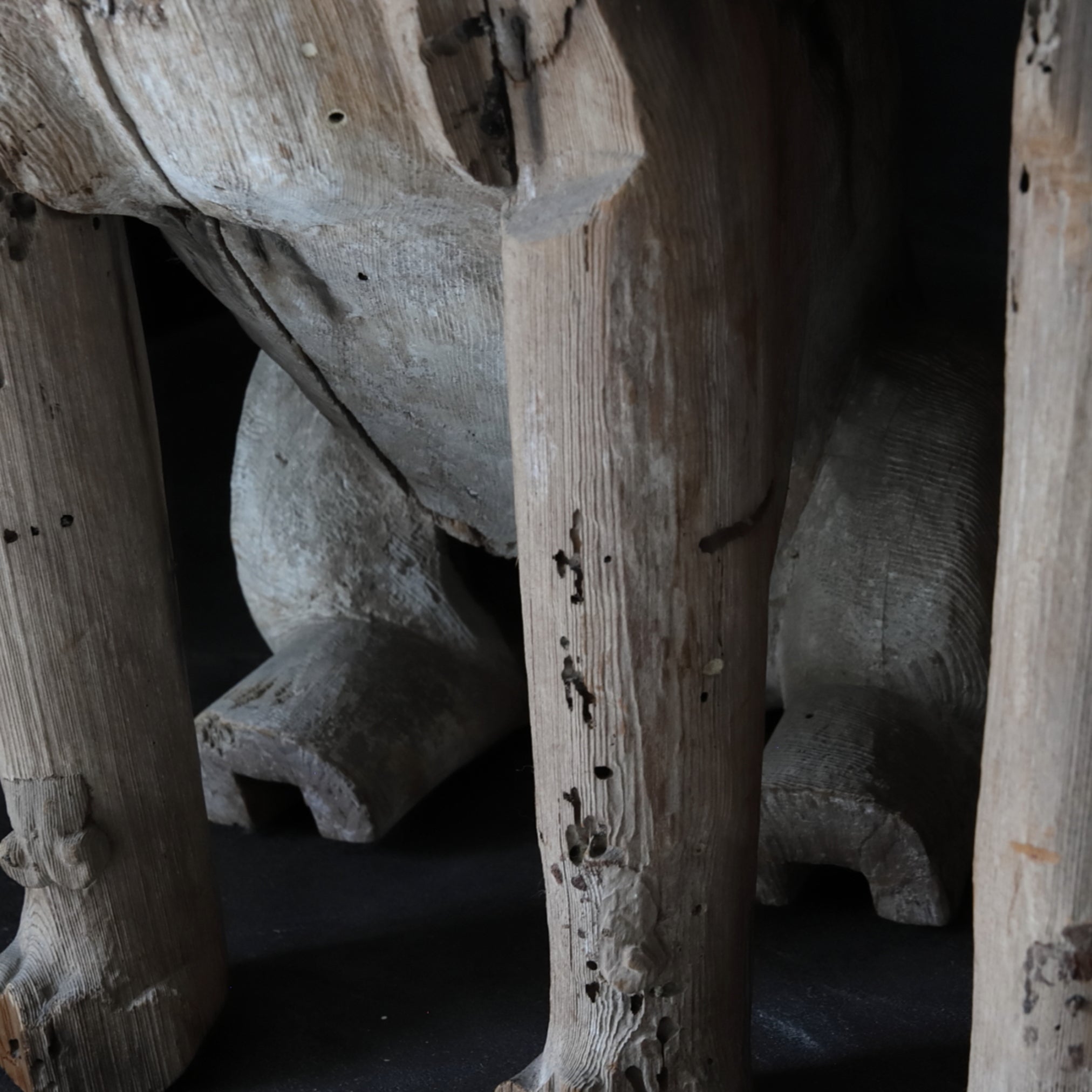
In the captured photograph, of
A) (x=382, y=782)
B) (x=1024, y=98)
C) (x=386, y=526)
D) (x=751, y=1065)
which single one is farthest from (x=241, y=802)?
(x=1024, y=98)

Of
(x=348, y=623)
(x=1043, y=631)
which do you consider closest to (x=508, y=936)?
(x=348, y=623)

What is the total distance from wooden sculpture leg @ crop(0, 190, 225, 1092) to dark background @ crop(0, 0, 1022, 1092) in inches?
3.9

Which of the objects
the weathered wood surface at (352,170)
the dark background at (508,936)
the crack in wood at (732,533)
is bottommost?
the dark background at (508,936)

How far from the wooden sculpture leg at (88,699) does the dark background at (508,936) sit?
10 centimetres

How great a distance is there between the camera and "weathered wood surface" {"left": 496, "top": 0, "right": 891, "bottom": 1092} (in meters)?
0.79

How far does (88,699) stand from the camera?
1.08 metres

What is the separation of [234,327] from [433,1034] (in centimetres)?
119

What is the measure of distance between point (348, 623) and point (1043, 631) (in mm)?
907

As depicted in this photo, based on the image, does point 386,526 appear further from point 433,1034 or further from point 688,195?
point 688,195

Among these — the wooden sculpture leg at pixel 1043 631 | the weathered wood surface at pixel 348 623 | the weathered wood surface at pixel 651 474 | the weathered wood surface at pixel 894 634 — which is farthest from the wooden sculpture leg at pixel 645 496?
the weathered wood surface at pixel 348 623

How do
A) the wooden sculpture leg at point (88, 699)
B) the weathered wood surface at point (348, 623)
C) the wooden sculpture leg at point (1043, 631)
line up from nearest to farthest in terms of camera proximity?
the wooden sculpture leg at point (1043, 631), the wooden sculpture leg at point (88, 699), the weathered wood surface at point (348, 623)

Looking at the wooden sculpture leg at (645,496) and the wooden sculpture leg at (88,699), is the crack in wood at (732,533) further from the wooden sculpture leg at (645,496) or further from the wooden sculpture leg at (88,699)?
the wooden sculpture leg at (88,699)

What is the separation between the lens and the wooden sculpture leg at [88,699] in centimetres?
103

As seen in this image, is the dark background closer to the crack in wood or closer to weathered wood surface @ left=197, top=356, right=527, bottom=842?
weathered wood surface @ left=197, top=356, right=527, bottom=842
